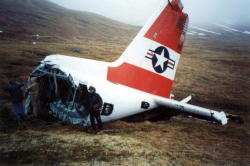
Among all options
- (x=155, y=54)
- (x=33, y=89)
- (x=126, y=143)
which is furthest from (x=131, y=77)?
(x=33, y=89)

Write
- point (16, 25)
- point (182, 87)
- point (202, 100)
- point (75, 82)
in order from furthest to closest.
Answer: point (16, 25) → point (182, 87) → point (202, 100) → point (75, 82)

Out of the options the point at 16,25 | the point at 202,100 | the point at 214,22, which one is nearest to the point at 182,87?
the point at 202,100

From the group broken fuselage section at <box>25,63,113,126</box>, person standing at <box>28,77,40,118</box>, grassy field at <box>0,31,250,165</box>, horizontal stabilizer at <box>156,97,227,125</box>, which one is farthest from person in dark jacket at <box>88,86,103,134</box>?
horizontal stabilizer at <box>156,97,227,125</box>

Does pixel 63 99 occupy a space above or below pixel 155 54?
below

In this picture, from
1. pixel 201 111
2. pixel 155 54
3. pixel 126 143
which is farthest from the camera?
pixel 155 54

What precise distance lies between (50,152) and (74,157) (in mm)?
561

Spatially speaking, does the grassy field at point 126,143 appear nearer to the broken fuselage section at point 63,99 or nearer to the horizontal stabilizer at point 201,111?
the broken fuselage section at point 63,99

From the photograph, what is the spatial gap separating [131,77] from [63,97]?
8.64ft

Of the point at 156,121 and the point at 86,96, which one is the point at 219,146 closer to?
the point at 156,121

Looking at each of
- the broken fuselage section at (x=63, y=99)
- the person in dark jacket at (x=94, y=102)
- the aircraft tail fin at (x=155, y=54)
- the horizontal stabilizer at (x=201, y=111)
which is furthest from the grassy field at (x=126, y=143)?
the aircraft tail fin at (x=155, y=54)

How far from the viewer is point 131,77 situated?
5.49 meters

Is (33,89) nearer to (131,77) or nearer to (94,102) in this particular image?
(94,102)

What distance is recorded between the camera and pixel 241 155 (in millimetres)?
4418

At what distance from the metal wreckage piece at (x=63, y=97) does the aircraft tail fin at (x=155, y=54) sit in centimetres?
141
